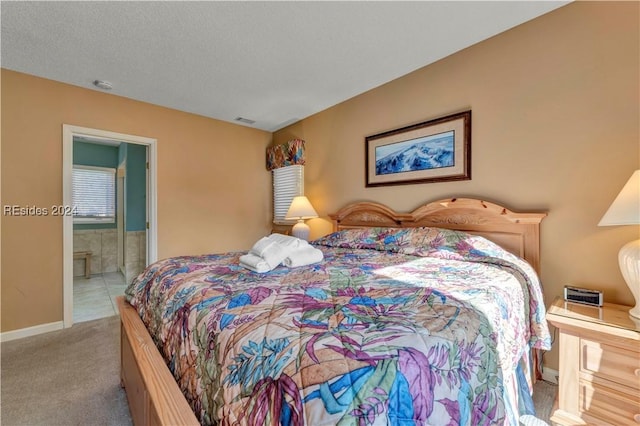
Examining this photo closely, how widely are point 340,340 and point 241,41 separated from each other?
7.68ft

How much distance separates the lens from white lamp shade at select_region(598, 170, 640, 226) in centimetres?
128

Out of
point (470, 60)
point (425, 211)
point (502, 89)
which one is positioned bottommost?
point (425, 211)

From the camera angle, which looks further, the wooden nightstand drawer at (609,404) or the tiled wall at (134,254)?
the tiled wall at (134,254)

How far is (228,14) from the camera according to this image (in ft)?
6.24

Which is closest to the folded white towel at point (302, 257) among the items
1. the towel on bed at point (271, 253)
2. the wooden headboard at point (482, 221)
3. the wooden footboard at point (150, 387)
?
the towel on bed at point (271, 253)

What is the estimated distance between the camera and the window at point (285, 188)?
4.05 m

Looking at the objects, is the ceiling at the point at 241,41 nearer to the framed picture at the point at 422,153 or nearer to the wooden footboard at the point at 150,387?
the framed picture at the point at 422,153

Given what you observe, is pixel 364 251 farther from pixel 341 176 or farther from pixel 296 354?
pixel 296 354

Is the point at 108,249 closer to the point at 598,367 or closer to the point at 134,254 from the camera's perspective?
the point at 134,254

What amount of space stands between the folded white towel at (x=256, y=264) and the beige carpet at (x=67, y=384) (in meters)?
1.11

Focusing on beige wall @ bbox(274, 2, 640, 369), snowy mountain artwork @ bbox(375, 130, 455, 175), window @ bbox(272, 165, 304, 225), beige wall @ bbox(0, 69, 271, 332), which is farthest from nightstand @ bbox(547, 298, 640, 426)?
beige wall @ bbox(0, 69, 271, 332)

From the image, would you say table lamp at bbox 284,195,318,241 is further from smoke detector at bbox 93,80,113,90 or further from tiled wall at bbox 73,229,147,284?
tiled wall at bbox 73,229,147,284

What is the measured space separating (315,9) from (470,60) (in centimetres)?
137

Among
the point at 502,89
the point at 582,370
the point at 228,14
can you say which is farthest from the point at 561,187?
the point at 228,14
